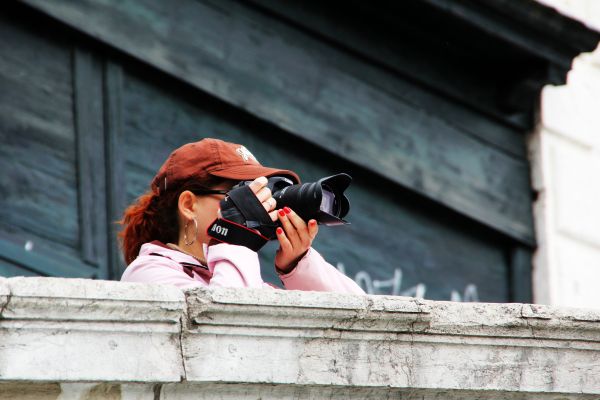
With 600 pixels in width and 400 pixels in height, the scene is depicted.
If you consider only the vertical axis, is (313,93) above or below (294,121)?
above

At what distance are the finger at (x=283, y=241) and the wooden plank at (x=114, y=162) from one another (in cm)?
192

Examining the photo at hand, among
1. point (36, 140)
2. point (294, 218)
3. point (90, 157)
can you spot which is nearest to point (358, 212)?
point (90, 157)

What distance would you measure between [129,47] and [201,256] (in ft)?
6.48

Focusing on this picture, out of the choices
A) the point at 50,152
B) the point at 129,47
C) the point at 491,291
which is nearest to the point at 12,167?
the point at 50,152

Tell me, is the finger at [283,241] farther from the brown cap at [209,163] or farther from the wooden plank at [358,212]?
the wooden plank at [358,212]

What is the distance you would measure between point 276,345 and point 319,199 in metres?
0.53

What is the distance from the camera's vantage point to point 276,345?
2502 mm

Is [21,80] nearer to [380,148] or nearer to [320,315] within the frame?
[380,148]

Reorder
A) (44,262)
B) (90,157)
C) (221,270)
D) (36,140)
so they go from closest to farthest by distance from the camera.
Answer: (221,270) < (44,262) < (36,140) < (90,157)

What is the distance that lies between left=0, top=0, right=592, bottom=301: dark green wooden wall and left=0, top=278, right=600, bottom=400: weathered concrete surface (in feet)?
7.47

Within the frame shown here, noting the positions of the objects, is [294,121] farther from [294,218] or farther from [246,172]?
[294,218]

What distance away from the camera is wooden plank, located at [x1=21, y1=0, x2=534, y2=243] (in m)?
5.13

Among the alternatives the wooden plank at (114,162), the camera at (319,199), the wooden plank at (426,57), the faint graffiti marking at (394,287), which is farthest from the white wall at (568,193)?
the camera at (319,199)

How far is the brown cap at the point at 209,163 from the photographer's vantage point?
10.5ft
